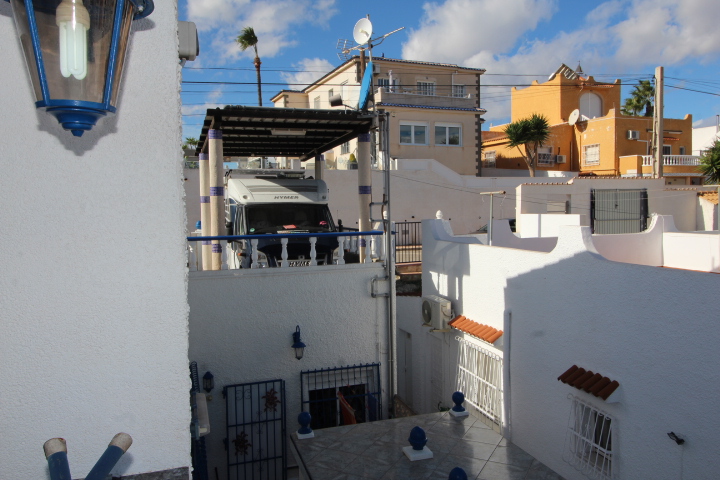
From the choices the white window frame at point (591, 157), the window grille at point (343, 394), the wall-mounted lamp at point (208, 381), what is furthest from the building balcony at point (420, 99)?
the wall-mounted lamp at point (208, 381)

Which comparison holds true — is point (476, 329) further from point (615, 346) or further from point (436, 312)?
point (615, 346)

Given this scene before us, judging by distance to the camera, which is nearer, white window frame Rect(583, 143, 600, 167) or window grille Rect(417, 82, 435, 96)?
window grille Rect(417, 82, 435, 96)

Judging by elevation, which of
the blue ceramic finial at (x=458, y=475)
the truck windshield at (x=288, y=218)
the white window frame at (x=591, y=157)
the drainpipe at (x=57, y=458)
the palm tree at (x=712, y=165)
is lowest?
the blue ceramic finial at (x=458, y=475)

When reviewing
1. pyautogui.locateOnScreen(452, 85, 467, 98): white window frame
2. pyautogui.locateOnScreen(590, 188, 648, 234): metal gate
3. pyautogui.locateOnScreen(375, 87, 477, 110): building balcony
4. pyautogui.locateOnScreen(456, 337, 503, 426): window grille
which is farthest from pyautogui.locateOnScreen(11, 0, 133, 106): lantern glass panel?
pyautogui.locateOnScreen(452, 85, 467, 98): white window frame

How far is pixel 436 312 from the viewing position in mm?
9617

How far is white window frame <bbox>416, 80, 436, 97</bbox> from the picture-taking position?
28.0 metres

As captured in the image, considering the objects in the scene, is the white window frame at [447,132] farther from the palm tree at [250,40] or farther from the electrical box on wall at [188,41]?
the electrical box on wall at [188,41]

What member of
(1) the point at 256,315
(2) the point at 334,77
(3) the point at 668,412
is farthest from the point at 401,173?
(3) the point at 668,412

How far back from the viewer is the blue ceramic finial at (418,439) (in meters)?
6.73

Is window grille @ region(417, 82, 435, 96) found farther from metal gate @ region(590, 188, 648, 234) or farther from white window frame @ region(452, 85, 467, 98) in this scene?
metal gate @ region(590, 188, 648, 234)

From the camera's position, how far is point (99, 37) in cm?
230

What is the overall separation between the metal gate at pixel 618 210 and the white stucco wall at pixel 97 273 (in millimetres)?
21596

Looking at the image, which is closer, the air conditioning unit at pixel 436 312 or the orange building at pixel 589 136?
the air conditioning unit at pixel 436 312

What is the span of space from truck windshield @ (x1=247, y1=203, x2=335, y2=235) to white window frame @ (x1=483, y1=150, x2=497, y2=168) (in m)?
26.0
